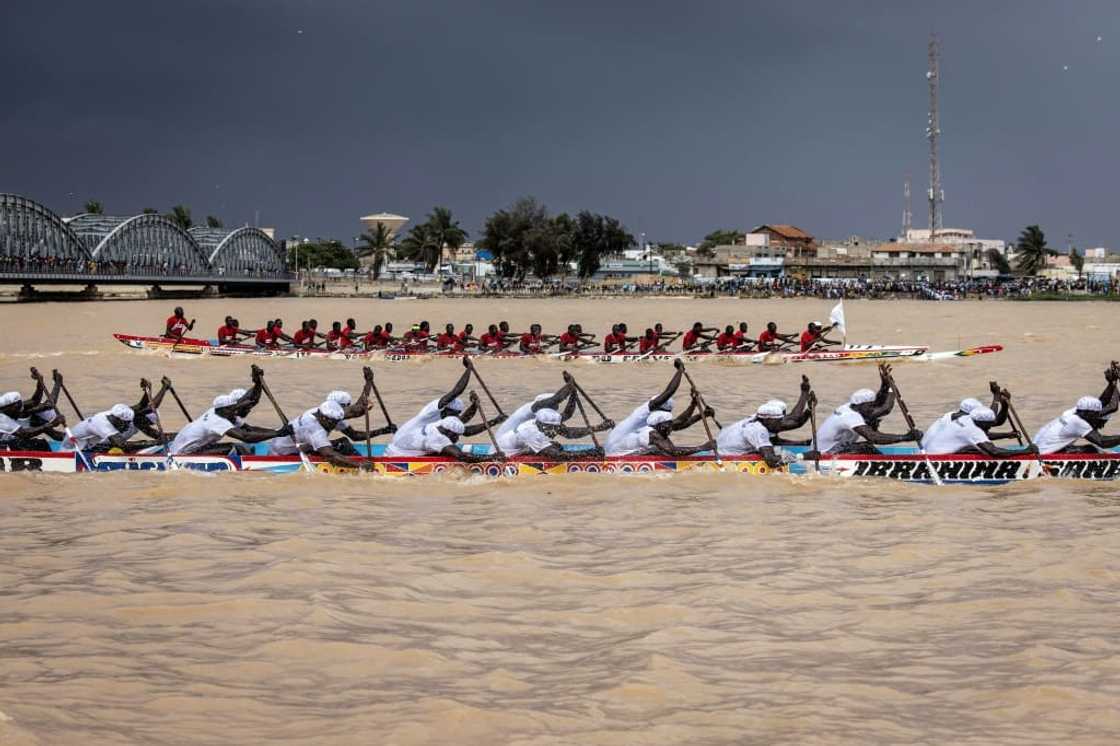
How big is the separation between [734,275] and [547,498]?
10116cm

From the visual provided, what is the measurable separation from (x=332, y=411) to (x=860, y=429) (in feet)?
19.8

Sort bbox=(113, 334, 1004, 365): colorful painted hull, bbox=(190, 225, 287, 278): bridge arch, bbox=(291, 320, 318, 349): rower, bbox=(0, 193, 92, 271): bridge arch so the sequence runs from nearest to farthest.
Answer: bbox=(113, 334, 1004, 365): colorful painted hull, bbox=(291, 320, 318, 349): rower, bbox=(0, 193, 92, 271): bridge arch, bbox=(190, 225, 287, 278): bridge arch

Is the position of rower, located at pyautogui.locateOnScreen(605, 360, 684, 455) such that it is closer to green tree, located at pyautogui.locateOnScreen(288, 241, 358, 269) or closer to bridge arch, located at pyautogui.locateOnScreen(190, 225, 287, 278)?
bridge arch, located at pyautogui.locateOnScreen(190, 225, 287, 278)

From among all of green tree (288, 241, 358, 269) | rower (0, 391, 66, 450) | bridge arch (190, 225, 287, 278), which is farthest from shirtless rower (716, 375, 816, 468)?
green tree (288, 241, 358, 269)

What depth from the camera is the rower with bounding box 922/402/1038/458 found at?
12.8 metres

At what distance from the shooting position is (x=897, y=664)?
281 inches

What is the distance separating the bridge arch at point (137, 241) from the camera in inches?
3420

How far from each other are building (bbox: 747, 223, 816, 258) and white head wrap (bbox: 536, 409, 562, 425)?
11159cm

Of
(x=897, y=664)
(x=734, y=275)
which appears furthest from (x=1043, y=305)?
(x=897, y=664)

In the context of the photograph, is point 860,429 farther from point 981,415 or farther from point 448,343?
point 448,343

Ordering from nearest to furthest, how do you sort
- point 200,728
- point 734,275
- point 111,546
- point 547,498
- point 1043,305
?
point 200,728
point 111,546
point 547,498
point 1043,305
point 734,275

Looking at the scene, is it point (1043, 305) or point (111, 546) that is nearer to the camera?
point (111, 546)

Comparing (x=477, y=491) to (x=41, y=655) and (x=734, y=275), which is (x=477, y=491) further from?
(x=734, y=275)

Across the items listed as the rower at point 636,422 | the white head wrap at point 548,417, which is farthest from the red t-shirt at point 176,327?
the rower at point 636,422
